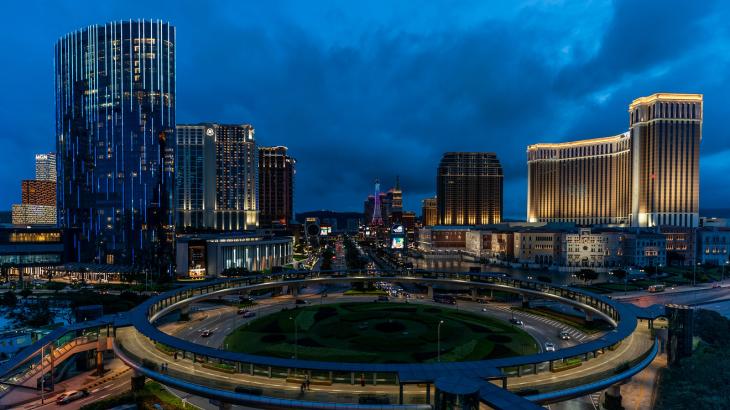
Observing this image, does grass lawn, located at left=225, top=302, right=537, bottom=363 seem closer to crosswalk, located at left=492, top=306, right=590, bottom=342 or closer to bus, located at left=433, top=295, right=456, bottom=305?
bus, located at left=433, top=295, right=456, bottom=305

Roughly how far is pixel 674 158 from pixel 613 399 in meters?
185

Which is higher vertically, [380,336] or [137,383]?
[137,383]

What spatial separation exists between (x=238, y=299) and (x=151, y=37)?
120174 millimetres

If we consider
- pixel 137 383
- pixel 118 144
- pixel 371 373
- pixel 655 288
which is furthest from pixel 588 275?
pixel 118 144

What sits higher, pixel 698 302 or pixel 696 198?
pixel 696 198

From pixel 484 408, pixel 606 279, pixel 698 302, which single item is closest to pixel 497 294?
pixel 698 302

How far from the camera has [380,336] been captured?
191ft

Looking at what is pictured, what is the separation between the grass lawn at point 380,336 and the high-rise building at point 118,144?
334 ft

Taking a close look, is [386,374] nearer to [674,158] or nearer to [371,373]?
[371,373]

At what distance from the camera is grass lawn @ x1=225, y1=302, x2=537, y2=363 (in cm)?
A: 5088

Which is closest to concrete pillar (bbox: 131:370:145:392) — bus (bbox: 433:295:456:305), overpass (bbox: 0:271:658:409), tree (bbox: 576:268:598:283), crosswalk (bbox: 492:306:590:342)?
overpass (bbox: 0:271:658:409)

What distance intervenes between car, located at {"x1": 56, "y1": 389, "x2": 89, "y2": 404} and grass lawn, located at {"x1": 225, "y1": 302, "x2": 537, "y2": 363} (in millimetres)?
17789

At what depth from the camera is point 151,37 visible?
493ft

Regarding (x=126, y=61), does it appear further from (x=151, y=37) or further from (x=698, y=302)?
(x=698, y=302)
